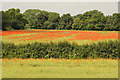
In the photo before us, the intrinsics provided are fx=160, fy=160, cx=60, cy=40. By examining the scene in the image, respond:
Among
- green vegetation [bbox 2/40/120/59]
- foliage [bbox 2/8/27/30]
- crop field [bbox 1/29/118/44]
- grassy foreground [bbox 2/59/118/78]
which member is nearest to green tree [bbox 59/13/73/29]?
foliage [bbox 2/8/27/30]

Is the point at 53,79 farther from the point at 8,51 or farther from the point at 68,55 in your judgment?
the point at 8,51

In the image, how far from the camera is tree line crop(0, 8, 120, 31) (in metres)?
44.9

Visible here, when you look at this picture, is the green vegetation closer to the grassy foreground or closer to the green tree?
the grassy foreground

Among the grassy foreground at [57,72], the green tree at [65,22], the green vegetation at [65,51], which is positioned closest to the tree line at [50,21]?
the green tree at [65,22]

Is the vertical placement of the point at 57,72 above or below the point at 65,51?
below

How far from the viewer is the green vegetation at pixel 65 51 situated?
14781 millimetres

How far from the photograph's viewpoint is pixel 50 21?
193ft

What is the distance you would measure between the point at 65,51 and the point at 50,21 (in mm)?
44936

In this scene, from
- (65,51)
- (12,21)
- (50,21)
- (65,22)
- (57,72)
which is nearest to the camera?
(57,72)

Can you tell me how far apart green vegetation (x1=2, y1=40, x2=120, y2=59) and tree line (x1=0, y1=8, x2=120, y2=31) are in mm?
29592

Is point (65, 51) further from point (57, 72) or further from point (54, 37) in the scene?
point (54, 37)

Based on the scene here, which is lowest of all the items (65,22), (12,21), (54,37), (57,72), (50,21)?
(57,72)

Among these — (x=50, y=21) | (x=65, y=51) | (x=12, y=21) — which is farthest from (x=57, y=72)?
(x=50, y=21)

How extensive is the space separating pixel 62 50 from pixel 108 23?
5606 cm
